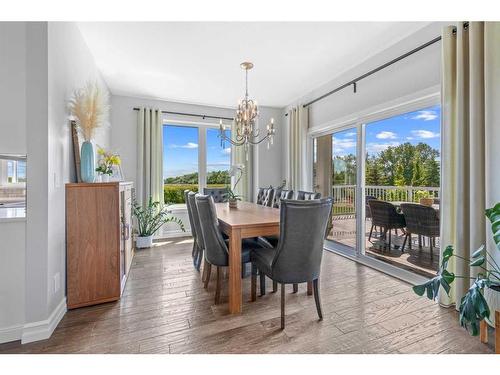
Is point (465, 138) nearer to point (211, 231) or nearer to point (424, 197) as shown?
point (424, 197)

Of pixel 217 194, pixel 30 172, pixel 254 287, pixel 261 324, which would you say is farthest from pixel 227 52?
pixel 261 324

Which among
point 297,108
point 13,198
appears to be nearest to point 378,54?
point 297,108

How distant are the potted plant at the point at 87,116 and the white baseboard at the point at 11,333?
1.20 m

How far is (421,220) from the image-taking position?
2.77 metres

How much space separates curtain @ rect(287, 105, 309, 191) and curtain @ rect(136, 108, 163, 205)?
253 cm

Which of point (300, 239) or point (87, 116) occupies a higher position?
point (87, 116)

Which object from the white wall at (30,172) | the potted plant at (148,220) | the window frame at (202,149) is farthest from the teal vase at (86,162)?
the window frame at (202,149)

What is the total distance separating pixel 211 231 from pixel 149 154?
2.92 m

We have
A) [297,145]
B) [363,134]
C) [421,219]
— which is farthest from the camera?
[297,145]

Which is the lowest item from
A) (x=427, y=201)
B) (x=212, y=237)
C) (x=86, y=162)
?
(x=212, y=237)

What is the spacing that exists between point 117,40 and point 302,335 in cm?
345

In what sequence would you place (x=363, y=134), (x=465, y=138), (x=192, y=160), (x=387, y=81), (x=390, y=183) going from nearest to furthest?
1. (x=465, y=138)
2. (x=387, y=81)
3. (x=390, y=183)
4. (x=363, y=134)
5. (x=192, y=160)

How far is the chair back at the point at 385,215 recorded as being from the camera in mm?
3045

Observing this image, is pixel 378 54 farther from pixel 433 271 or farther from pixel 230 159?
pixel 230 159
